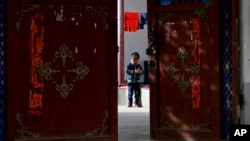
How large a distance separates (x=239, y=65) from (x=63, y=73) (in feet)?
6.46

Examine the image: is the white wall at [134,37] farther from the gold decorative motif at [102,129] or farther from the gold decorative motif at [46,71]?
the gold decorative motif at [46,71]

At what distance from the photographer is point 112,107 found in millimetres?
6172

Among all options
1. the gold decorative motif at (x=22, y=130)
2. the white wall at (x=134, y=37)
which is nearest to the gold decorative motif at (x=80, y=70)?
the gold decorative motif at (x=22, y=130)

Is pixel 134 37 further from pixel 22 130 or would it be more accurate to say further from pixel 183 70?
pixel 22 130

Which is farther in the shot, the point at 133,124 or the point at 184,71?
the point at 133,124

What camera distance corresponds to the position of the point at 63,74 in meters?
6.05

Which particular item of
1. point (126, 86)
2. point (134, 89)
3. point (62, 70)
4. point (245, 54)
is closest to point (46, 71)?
point (62, 70)

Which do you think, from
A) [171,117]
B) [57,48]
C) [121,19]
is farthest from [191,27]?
[121,19]

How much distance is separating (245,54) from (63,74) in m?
2.04

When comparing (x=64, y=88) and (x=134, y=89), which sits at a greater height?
(x=64, y=88)

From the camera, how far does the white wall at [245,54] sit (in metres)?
6.17

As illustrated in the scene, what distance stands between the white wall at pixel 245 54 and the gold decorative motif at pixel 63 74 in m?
1.76

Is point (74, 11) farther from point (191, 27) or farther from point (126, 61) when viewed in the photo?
point (126, 61)

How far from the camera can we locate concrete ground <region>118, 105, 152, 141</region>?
7010 mm
